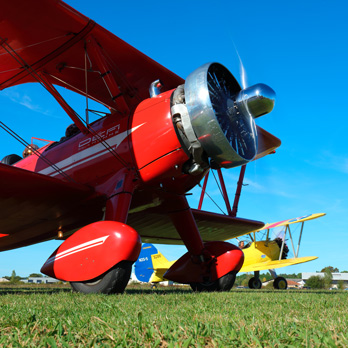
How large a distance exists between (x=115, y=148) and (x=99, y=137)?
1.01 ft

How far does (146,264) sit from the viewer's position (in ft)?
78.5

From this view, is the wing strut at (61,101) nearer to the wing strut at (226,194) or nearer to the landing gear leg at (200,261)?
the landing gear leg at (200,261)

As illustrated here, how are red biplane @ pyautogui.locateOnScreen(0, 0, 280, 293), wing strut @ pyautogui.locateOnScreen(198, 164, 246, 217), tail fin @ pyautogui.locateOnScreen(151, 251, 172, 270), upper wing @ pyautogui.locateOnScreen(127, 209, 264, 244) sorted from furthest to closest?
tail fin @ pyautogui.locateOnScreen(151, 251, 172, 270), wing strut @ pyautogui.locateOnScreen(198, 164, 246, 217), upper wing @ pyautogui.locateOnScreen(127, 209, 264, 244), red biplane @ pyautogui.locateOnScreen(0, 0, 280, 293)

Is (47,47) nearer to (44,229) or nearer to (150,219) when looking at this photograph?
(44,229)

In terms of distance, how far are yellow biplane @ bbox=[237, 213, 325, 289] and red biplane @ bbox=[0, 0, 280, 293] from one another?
33.1 feet

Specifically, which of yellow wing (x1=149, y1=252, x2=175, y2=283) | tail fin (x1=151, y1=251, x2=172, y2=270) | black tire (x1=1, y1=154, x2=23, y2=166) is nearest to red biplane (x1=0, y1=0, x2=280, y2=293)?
black tire (x1=1, y1=154, x2=23, y2=166)

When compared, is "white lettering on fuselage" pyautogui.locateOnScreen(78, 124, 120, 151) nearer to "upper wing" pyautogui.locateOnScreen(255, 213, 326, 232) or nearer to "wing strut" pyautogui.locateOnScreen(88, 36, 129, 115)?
"wing strut" pyautogui.locateOnScreen(88, 36, 129, 115)

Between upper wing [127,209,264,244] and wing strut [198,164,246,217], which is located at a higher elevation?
wing strut [198,164,246,217]

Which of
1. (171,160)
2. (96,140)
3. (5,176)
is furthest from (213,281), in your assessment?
(5,176)

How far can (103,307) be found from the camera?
9.17ft

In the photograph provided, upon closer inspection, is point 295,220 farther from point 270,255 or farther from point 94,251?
point 94,251

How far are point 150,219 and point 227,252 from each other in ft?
6.72

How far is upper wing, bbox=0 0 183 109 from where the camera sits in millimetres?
5215

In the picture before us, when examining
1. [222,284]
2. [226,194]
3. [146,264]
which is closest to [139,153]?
[222,284]
